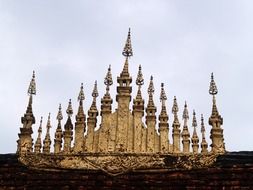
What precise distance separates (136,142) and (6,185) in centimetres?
464

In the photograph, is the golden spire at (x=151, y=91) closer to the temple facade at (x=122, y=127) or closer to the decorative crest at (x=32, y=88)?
the temple facade at (x=122, y=127)

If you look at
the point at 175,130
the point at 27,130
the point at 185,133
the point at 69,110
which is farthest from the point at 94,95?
the point at 185,133

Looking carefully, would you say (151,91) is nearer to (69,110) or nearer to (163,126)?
(163,126)

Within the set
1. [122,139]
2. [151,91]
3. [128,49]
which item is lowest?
[122,139]

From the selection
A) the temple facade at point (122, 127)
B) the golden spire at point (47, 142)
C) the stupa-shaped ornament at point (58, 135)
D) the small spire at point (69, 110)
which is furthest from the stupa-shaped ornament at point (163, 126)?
the golden spire at point (47, 142)

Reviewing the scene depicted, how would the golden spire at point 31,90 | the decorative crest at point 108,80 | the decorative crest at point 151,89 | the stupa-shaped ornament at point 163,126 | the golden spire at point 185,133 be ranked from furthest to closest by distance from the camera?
the golden spire at point 185,133 → the decorative crest at point 151,89 → the decorative crest at point 108,80 → the stupa-shaped ornament at point 163,126 → the golden spire at point 31,90

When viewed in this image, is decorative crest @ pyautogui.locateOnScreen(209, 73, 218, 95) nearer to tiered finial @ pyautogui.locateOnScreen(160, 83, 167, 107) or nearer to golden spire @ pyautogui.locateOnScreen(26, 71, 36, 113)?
tiered finial @ pyautogui.locateOnScreen(160, 83, 167, 107)

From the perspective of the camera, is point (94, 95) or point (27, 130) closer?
point (27, 130)

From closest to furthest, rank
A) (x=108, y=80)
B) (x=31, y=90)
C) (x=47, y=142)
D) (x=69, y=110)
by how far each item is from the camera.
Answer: (x=31, y=90) < (x=108, y=80) < (x=69, y=110) < (x=47, y=142)

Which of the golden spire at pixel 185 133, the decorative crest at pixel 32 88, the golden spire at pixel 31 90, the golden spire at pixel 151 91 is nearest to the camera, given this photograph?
the golden spire at pixel 31 90

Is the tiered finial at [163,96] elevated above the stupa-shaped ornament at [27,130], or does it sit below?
above

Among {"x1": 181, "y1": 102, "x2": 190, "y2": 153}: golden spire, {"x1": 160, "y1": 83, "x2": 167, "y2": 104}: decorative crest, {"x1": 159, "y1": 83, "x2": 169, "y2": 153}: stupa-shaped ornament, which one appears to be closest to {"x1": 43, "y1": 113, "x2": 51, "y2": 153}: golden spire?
{"x1": 159, "y1": 83, "x2": 169, "y2": 153}: stupa-shaped ornament

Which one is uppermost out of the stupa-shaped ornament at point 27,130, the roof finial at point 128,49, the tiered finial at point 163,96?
the roof finial at point 128,49

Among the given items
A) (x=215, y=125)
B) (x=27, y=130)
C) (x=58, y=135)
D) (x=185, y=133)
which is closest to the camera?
(x=27, y=130)
